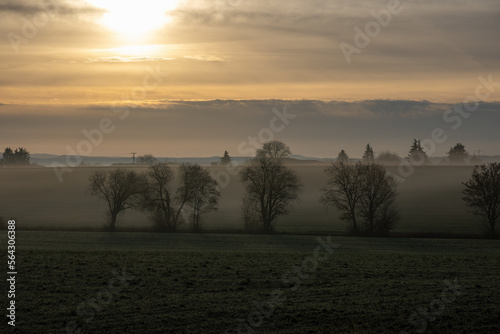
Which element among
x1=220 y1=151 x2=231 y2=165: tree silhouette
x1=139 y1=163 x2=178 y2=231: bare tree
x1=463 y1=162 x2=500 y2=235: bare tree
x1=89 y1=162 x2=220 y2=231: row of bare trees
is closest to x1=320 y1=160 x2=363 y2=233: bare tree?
x1=463 y1=162 x2=500 y2=235: bare tree

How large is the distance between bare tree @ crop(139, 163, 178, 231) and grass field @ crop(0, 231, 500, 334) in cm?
3325

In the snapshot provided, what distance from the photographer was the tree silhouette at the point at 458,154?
614 feet

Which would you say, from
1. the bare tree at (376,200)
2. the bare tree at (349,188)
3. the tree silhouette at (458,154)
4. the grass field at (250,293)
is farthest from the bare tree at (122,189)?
the tree silhouette at (458,154)

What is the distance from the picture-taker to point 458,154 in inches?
7426

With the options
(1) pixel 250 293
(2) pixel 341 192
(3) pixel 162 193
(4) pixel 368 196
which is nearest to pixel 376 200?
(4) pixel 368 196

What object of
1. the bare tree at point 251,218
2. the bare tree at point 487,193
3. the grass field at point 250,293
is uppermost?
the bare tree at point 487,193

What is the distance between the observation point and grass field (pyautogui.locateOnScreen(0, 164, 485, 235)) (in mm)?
71625

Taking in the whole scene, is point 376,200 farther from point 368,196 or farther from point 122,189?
point 122,189

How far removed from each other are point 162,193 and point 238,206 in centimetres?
3450

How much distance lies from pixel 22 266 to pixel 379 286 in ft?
55.9

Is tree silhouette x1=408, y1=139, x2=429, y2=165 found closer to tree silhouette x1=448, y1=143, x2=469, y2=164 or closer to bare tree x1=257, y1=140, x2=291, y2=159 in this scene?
tree silhouette x1=448, y1=143, x2=469, y2=164

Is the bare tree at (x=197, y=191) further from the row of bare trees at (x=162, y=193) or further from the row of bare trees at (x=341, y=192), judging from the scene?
the row of bare trees at (x=341, y=192)

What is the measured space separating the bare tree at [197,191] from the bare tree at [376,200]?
1870cm

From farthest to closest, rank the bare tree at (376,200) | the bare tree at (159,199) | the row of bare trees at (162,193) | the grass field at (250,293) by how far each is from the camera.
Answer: the row of bare trees at (162,193) < the bare tree at (159,199) < the bare tree at (376,200) < the grass field at (250,293)
